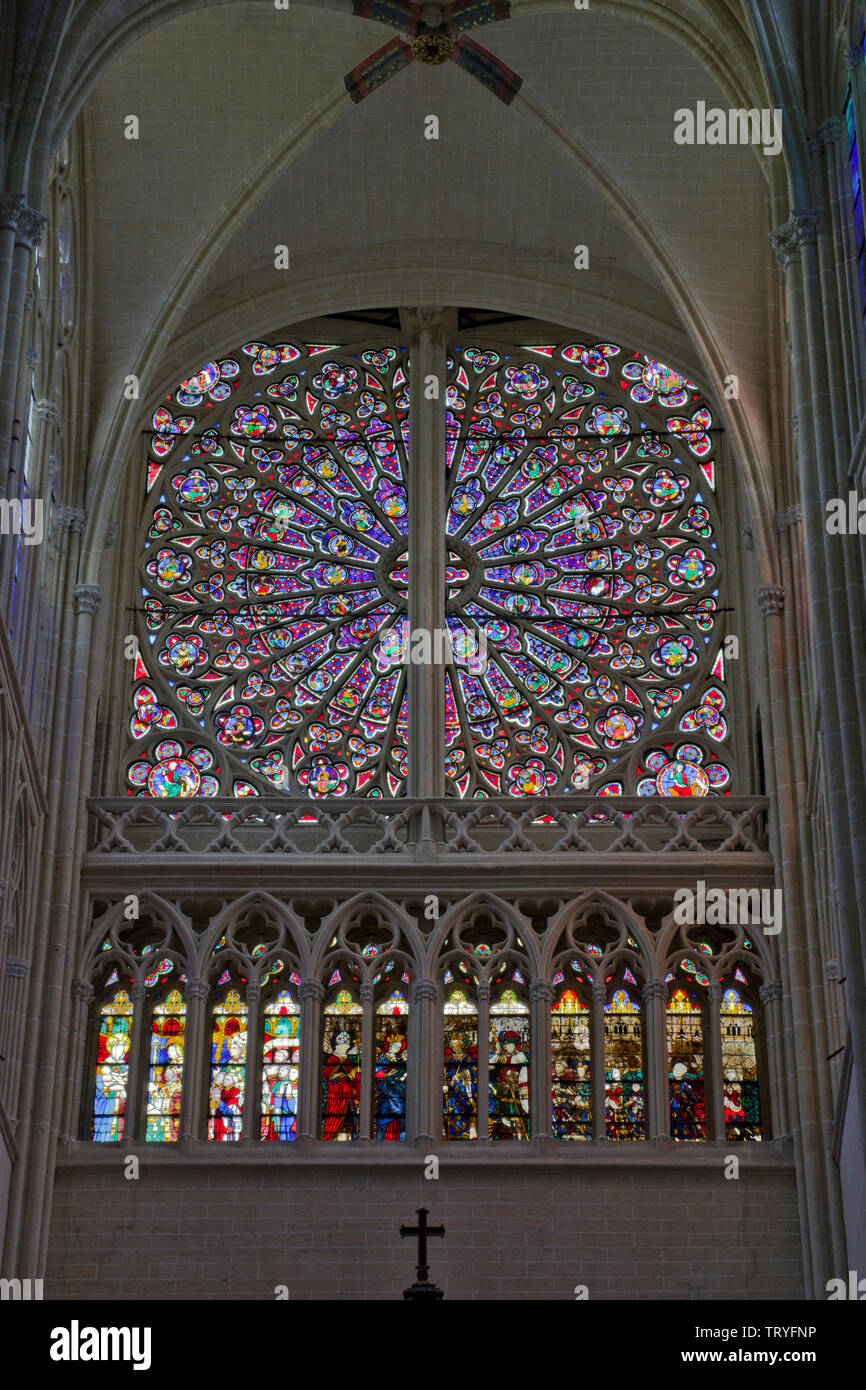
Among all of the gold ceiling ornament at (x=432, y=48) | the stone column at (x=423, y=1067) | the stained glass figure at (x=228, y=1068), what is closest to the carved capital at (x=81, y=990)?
the stained glass figure at (x=228, y=1068)

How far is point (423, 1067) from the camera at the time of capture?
17125mm

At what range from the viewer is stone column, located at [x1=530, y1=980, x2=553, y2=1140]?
16875 millimetres

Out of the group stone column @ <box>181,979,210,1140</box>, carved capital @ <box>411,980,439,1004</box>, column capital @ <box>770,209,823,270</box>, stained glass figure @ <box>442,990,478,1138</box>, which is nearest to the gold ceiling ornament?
column capital @ <box>770,209,823,270</box>

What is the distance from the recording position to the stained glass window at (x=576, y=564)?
62.8 ft

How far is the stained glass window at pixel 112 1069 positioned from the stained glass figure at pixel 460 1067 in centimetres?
251

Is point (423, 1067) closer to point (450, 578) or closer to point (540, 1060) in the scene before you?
point (540, 1060)

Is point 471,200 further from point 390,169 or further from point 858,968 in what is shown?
point 858,968

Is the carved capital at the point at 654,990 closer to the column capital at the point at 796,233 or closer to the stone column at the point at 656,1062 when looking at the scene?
the stone column at the point at 656,1062

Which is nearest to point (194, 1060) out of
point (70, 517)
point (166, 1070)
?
point (166, 1070)

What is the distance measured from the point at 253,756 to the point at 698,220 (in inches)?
234

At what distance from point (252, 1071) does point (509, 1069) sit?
201cm

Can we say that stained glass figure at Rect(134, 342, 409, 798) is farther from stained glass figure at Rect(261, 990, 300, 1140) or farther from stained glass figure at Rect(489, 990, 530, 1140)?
stained glass figure at Rect(489, 990, 530, 1140)
